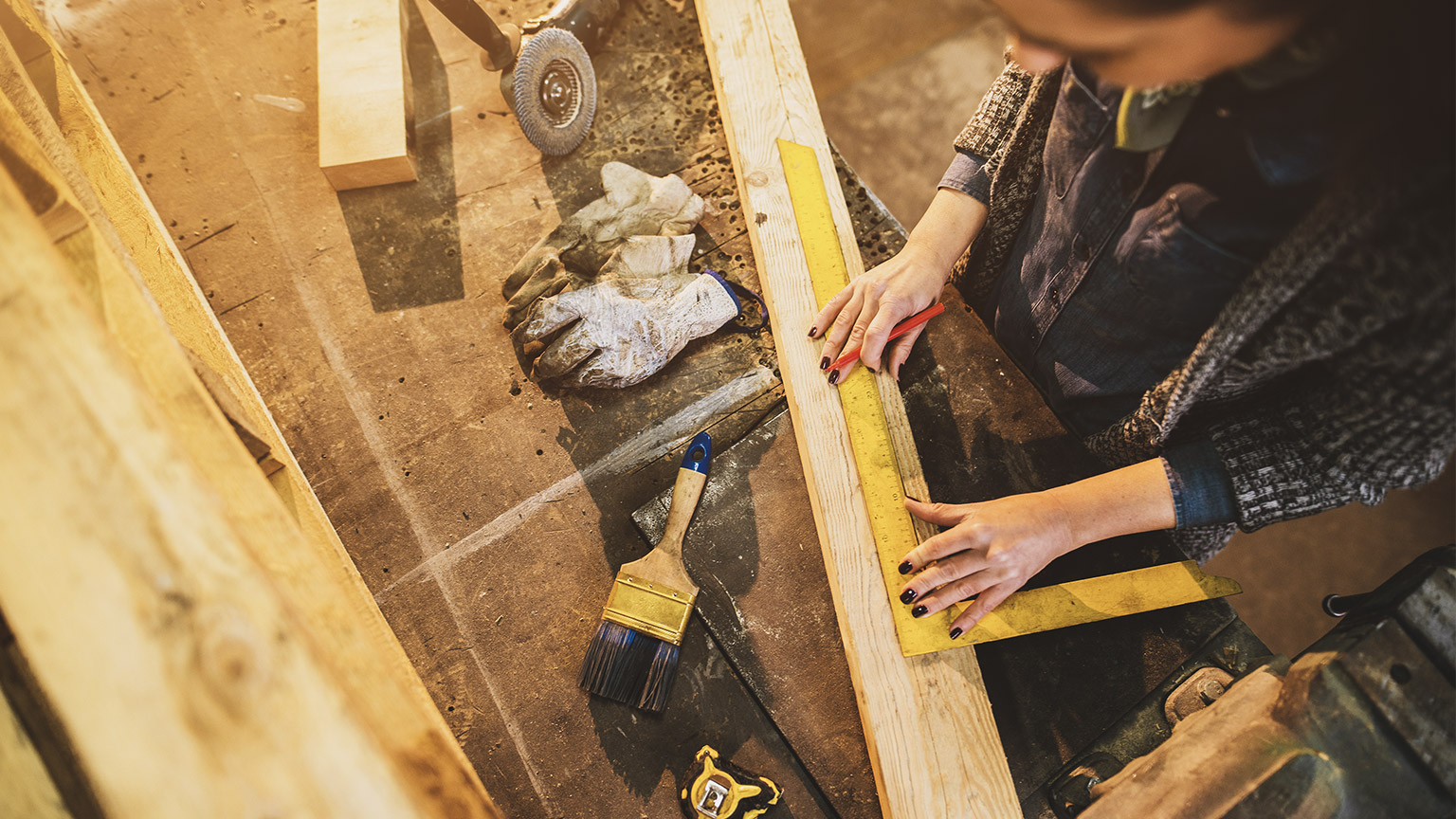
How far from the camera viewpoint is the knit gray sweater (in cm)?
87

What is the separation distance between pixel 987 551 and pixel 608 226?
55.8 inches

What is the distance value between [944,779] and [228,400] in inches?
66.6

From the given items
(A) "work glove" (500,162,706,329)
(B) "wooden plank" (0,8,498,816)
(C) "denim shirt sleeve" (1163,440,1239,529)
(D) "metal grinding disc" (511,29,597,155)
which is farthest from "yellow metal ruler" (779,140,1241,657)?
(D) "metal grinding disc" (511,29,597,155)

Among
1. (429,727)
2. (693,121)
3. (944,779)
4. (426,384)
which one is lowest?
(944,779)

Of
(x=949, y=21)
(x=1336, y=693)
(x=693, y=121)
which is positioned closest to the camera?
(x=1336, y=693)

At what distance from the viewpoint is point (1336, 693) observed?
1225 millimetres

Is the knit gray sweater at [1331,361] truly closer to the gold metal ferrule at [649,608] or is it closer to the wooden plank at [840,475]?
the wooden plank at [840,475]

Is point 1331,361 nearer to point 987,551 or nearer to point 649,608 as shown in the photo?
point 987,551

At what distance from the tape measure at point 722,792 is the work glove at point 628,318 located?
1038 millimetres

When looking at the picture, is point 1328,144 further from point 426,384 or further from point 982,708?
point 426,384

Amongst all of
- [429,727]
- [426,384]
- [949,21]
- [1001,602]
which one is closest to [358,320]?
[426,384]

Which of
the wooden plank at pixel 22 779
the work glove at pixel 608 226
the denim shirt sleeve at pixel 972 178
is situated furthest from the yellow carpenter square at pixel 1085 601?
the wooden plank at pixel 22 779

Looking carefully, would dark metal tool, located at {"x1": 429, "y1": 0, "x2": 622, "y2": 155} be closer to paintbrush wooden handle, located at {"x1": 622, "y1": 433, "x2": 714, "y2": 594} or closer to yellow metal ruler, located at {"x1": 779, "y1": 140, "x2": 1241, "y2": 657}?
paintbrush wooden handle, located at {"x1": 622, "y1": 433, "x2": 714, "y2": 594}

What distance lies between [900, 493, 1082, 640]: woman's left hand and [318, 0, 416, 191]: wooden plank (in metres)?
1.90
